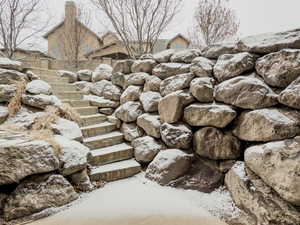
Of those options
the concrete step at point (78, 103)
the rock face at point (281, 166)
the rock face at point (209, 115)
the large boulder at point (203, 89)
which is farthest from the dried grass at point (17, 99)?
the rock face at point (281, 166)

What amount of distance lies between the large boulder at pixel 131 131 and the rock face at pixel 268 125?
167 centimetres

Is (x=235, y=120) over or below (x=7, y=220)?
over

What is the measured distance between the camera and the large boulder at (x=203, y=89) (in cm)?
249

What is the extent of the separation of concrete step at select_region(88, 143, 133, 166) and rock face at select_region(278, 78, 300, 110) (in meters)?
2.26

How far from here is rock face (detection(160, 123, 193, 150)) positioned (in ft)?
8.37

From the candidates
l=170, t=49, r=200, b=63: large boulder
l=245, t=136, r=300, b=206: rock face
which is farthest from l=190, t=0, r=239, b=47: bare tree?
l=245, t=136, r=300, b=206: rock face

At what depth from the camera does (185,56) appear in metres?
3.11

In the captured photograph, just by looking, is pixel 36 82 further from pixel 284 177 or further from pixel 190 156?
pixel 284 177

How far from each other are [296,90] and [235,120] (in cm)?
71

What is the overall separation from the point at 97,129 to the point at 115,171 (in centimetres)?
99

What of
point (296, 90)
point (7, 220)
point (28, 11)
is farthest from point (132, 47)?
point (7, 220)

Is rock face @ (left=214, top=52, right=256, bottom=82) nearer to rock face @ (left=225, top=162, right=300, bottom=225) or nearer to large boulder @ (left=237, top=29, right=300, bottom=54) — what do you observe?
large boulder @ (left=237, top=29, right=300, bottom=54)

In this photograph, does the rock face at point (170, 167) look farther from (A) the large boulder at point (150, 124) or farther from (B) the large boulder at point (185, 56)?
(B) the large boulder at point (185, 56)

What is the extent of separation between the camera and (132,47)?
17.1 ft
